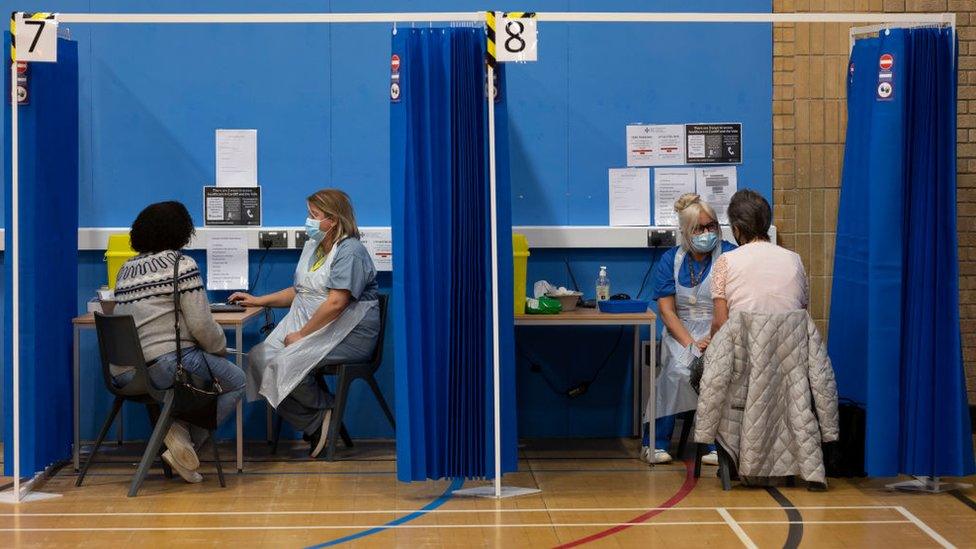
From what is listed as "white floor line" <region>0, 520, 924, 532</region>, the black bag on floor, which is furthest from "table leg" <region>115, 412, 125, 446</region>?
the black bag on floor

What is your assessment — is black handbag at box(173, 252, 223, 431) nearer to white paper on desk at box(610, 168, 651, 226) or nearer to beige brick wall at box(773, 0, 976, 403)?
white paper on desk at box(610, 168, 651, 226)

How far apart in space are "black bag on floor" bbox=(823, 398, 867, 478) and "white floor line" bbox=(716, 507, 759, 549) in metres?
0.79

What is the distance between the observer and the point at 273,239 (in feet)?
22.5

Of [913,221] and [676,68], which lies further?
[676,68]

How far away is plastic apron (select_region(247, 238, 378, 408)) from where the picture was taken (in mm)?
6270

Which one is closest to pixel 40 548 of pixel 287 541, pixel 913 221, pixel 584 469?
pixel 287 541

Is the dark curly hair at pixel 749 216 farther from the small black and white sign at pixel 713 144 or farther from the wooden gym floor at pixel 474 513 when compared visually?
the small black and white sign at pixel 713 144

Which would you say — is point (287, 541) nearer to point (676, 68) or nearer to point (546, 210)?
point (546, 210)

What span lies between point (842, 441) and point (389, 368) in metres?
2.51

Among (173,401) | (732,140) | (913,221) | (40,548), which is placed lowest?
(40,548)

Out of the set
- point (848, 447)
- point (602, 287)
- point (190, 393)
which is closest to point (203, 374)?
point (190, 393)

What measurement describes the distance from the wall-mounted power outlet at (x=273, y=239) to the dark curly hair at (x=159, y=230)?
3.80ft

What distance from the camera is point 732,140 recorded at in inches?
275

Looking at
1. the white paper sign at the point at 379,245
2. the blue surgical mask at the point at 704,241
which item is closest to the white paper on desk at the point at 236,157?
the white paper sign at the point at 379,245
